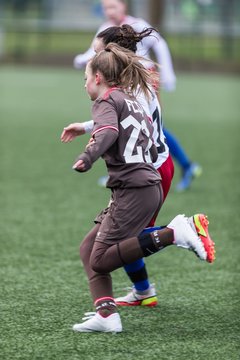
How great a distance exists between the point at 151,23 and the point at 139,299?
2371 centimetres

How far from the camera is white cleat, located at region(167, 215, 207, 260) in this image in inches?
166

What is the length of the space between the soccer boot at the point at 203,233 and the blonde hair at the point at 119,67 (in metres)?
0.70

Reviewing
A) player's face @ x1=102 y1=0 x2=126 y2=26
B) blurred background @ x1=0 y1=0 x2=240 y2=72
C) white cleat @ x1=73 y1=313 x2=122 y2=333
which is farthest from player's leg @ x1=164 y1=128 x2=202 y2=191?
blurred background @ x1=0 y1=0 x2=240 y2=72

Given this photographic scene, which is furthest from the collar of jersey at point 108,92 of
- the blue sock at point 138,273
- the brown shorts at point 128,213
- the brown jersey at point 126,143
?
the blue sock at point 138,273

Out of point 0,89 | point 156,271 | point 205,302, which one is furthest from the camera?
point 0,89

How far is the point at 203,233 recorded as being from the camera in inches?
167

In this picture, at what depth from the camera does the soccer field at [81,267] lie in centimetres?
414

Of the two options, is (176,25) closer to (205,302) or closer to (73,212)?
(73,212)

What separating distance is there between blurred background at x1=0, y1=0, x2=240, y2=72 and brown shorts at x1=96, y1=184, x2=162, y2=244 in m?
23.6

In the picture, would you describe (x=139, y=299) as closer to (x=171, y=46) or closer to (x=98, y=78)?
(x=98, y=78)

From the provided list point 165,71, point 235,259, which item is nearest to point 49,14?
point 165,71

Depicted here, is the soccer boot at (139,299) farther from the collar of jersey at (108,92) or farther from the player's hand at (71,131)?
the collar of jersey at (108,92)

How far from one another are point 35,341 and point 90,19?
31319 millimetres

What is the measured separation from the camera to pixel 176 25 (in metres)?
32.0
